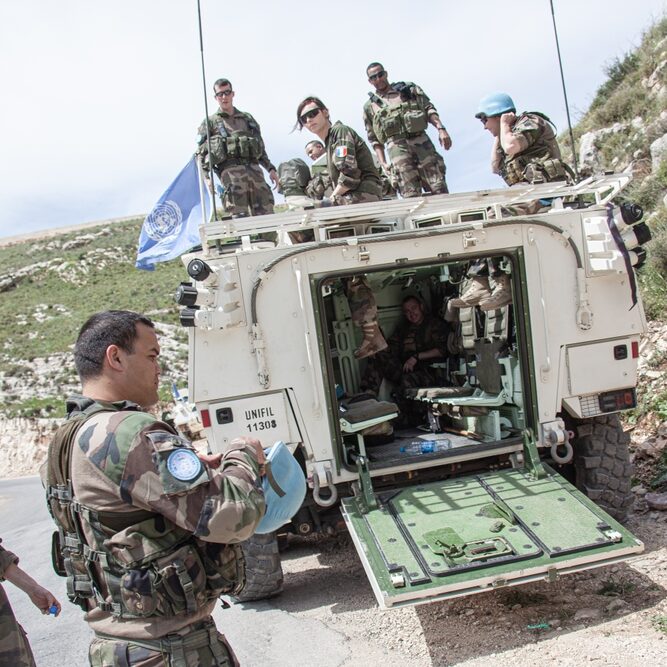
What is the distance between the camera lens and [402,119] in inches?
304

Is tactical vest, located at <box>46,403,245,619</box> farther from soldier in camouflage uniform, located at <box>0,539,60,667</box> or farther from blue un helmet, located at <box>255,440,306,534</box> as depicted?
soldier in camouflage uniform, located at <box>0,539,60,667</box>

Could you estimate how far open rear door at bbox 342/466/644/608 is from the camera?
3.77 metres

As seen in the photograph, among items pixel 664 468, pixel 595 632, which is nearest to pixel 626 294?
pixel 664 468

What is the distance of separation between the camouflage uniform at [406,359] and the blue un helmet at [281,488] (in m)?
4.15

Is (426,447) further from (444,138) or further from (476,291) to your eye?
(444,138)

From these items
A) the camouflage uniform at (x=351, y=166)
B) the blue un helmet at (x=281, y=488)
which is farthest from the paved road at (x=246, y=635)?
the camouflage uniform at (x=351, y=166)

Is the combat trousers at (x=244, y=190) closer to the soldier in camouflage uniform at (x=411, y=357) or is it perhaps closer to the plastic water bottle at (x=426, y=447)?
the soldier in camouflage uniform at (x=411, y=357)

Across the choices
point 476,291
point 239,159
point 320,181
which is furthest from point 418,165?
point 476,291

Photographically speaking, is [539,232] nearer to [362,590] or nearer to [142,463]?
[362,590]

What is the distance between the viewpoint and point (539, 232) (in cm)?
480

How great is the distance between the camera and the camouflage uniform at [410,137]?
304 inches

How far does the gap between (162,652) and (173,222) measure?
810 cm

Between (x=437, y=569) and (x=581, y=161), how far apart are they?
1353cm

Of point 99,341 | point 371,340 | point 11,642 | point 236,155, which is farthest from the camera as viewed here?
point 236,155
